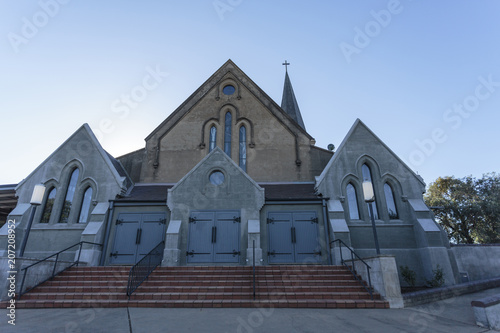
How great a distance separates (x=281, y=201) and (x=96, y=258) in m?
9.39

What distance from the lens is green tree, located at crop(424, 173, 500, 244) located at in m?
24.4

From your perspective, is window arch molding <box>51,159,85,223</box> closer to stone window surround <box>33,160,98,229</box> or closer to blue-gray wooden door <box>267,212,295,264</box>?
stone window surround <box>33,160,98,229</box>

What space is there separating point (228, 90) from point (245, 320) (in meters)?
17.3

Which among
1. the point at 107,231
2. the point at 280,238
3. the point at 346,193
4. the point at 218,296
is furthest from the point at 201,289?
the point at 346,193

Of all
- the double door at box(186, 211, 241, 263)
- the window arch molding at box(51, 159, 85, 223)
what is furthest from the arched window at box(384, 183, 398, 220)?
the window arch molding at box(51, 159, 85, 223)

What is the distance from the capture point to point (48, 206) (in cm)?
1452

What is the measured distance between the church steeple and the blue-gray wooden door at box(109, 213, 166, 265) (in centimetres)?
2209

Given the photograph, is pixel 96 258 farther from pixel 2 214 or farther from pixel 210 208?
pixel 2 214

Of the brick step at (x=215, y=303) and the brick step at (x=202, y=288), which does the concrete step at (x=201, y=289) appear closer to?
the brick step at (x=202, y=288)

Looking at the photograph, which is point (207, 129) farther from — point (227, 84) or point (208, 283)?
point (208, 283)

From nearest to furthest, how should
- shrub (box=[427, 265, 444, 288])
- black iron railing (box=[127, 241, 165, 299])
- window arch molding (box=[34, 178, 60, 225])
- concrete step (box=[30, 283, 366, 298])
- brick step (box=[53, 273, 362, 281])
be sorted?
black iron railing (box=[127, 241, 165, 299]), concrete step (box=[30, 283, 366, 298]), brick step (box=[53, 273, 362, 281]), shrub (box=[427, 265, 444, 288]), window arch molding (box=[34, 178, 60, 225])

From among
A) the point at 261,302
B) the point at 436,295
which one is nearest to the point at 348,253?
the point at 436,295

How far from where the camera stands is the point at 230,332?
499 centimetres

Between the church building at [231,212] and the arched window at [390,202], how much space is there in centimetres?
6
